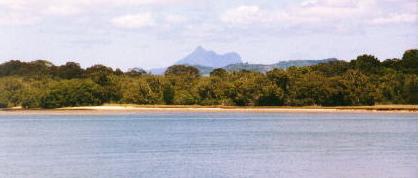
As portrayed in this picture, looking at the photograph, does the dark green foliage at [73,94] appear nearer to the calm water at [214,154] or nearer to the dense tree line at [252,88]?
the dense tree line at [252,88]

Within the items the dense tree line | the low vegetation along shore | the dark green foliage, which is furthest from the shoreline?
the dark green foliage

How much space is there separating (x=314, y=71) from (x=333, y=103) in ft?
33.7

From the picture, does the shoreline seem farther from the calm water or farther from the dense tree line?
the calm water

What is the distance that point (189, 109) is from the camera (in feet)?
465

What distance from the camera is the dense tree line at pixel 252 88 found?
12706 cm

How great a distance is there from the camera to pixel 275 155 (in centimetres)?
5116

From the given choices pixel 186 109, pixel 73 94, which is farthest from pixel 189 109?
pixel 73 94

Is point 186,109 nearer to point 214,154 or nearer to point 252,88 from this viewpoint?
point 252,88

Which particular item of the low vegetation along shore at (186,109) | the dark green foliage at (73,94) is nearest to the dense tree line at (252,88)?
the dark green foliage at (73,94)

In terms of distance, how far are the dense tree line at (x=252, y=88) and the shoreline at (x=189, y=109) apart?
1.00 m

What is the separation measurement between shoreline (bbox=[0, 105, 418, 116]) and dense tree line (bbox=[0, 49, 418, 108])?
100cm

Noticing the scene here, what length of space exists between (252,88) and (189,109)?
49.8ft

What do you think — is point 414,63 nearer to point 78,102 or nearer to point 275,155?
point 78,102

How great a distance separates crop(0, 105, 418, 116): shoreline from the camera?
127062 millimetres
